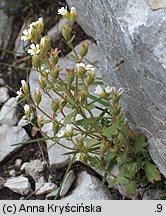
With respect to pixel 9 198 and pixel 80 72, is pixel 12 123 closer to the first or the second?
pixel 9 198

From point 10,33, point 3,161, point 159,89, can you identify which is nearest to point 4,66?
point 10,33

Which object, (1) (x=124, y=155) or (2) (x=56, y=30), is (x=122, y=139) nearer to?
(1) (x=124, y=155)

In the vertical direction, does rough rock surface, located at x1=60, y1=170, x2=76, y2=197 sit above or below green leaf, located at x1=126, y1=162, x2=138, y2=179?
below

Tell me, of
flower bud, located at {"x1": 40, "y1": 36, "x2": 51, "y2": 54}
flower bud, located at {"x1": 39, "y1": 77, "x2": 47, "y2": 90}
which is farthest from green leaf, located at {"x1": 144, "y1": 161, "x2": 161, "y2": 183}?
flower bud, located at {"x1": 40, "y1": 36, "x2": 51, "y2": 54}

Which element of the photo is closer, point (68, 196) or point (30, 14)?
point (68, 196)

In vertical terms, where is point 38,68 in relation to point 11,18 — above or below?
below

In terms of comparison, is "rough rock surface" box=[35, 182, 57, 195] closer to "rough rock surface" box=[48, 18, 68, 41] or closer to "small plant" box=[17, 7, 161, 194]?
"small plant" box=[17, 7, 161, 194]
